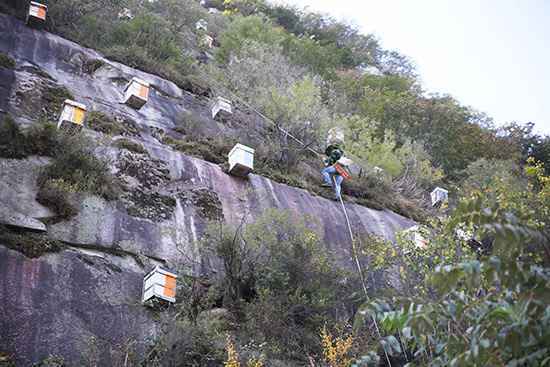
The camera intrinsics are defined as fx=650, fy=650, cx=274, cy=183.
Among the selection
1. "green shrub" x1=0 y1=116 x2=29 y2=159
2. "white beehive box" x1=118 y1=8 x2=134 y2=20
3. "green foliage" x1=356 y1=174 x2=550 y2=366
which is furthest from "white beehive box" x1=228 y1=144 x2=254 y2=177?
"white beehive box" x1=118 y1=8 x2=134 y2=20

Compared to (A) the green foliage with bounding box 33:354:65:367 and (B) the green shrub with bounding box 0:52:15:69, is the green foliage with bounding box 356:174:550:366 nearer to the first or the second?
(A) the green foliage with bounding box 33:354:65:367

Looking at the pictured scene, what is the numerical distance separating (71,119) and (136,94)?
2657 mm

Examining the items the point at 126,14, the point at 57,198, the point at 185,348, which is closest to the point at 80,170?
the point at 57,198

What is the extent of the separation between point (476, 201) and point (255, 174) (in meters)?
9.36

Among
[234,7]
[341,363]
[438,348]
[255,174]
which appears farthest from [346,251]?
[234,7]

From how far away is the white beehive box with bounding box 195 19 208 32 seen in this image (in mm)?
23541

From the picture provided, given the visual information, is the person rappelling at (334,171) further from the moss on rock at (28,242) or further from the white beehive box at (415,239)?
the moss on rock at (28,242)

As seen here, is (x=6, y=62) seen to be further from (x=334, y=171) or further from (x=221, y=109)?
(x=334, y=171)

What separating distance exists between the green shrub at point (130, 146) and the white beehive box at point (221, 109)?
391 cm

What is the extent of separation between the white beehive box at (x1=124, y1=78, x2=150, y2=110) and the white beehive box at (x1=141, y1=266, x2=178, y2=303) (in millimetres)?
5530

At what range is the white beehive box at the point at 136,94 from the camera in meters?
13.4

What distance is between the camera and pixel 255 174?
13047mm

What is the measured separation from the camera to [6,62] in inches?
488

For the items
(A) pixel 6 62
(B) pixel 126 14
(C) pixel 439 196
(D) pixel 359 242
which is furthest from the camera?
(B) pixel 126 14
